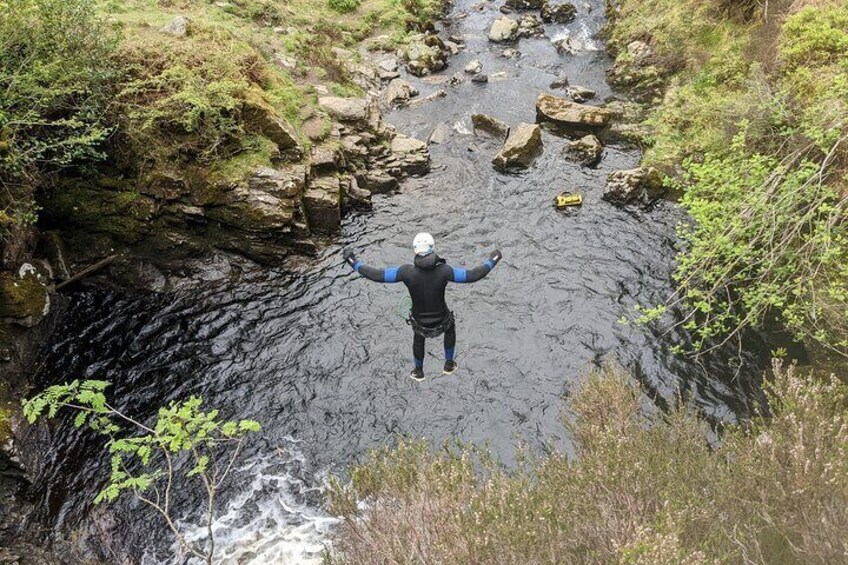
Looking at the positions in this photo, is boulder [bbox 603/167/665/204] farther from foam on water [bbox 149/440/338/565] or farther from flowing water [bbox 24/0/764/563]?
foam on water [bbox 149/440/338/565]

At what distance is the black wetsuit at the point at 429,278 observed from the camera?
9.10 metres

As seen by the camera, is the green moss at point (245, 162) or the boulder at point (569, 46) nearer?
the green moss at point (245, 162)

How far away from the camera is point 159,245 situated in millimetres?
12789

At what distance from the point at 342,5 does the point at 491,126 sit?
45.5ft

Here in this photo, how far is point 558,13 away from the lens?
2644 cm

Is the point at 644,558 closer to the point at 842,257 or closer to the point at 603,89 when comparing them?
the point at 842,257

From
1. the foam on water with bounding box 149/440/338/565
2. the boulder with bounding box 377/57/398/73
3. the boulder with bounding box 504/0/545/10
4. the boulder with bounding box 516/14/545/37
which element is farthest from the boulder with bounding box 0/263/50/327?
the boulder with bounding box 504/0/545/10

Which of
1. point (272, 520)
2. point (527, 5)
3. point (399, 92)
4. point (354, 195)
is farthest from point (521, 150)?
point (527, 5)

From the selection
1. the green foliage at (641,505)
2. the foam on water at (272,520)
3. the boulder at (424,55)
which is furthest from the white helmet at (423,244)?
the boulder at (424,55)

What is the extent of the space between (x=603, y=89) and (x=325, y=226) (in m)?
12.8

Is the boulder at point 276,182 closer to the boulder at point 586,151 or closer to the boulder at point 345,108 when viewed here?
the boulder at point 345,108

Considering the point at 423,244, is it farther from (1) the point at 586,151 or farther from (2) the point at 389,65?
(2) the point at 389,65

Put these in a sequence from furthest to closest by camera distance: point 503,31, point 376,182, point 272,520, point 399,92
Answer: point 503,31 → point 399,92 → point 376,182 → point 272,520

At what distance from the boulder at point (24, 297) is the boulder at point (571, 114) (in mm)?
15345
